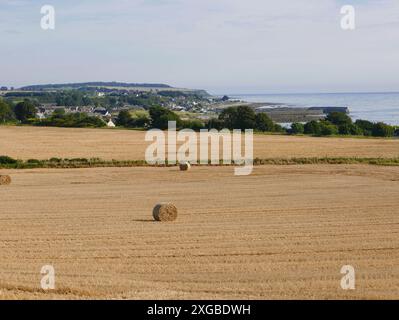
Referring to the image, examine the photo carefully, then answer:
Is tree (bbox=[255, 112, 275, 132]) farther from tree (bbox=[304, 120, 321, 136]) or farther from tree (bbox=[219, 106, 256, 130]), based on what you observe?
tree (bbox=[304, 120, 321, 136])

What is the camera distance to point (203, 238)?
19422 millimetres

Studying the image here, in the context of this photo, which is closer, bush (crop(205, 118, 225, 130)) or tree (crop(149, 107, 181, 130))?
tree (crop(149, 107, 181, 130))

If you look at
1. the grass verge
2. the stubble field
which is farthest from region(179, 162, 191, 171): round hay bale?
the grass verge

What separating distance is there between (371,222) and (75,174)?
75.5 feet

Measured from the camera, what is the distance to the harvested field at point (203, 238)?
13.7 meters

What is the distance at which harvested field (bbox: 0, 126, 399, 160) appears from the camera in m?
53.0

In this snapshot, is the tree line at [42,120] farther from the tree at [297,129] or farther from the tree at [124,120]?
the tree at [297,129]

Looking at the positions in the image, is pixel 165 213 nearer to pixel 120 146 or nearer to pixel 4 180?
pixel 4 180

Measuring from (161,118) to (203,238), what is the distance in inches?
2737

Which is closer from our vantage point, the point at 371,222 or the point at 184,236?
the point at 184,236

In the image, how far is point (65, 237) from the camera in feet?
64.4

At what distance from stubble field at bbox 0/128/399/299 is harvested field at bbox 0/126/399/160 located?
40.5ft
